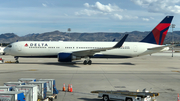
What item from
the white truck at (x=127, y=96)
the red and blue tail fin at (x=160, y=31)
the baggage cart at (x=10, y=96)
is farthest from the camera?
the red and blue tail fin at (x=160, y=31)

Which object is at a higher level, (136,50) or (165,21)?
(165,21)

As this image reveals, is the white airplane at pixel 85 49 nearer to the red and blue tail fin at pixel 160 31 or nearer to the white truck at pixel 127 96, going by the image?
the red and blue tail fin at pixel 160 31

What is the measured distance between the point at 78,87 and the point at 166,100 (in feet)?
22.4

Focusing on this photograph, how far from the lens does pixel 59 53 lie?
2986cm

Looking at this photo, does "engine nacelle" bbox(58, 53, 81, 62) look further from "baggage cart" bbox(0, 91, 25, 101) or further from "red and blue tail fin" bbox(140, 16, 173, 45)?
"baggage cart" bbox(0, 91, 25, 101)

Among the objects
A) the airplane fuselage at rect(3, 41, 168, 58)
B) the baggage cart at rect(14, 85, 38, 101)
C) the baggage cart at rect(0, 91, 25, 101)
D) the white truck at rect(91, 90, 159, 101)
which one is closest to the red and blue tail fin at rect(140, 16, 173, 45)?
the airplane fuselage at rect(3, 41, 168, 58)

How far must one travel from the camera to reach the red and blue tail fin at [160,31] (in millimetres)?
33344

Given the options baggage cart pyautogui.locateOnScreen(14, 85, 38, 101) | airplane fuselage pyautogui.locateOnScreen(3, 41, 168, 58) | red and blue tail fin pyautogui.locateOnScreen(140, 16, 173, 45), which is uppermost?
red and blue tail fin pyautogui.locateOnScreen(140, 16, 173, 45)

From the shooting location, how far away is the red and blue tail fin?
33.3 meters

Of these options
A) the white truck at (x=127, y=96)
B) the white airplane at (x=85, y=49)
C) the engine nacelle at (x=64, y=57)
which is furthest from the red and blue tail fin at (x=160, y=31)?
the white truck at (x=127, y=96)

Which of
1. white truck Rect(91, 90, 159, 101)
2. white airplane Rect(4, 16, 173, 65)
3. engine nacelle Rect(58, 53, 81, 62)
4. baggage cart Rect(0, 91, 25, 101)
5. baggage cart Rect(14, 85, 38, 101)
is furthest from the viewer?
white airplane Rect(4, 16, 173, 65)

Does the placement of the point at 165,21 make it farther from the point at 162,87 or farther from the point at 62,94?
the point at 62,94

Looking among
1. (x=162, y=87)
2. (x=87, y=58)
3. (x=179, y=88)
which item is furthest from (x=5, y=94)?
(x=87, y=58)

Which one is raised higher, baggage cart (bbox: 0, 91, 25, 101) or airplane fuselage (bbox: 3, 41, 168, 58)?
airplane fuselage (bbox: 3, 41, 168, 58)
